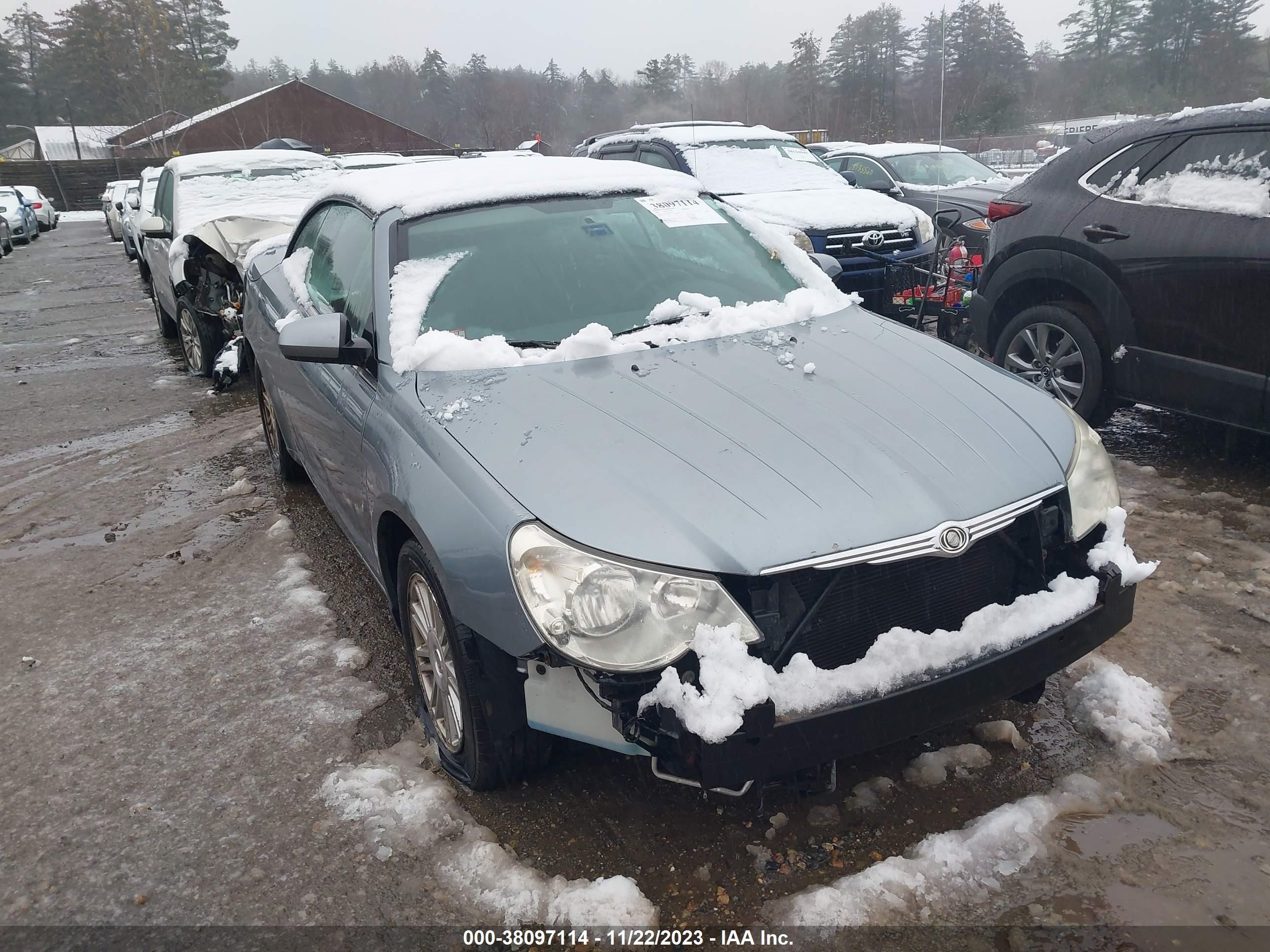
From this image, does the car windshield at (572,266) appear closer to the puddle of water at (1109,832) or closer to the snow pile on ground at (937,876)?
the snow pile on ground at (937,876)

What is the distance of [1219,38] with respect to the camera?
4344cm

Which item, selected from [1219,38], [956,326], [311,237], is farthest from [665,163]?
[1219,38]

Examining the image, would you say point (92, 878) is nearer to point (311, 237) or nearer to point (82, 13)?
point (311, 237)

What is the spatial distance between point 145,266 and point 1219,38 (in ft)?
155

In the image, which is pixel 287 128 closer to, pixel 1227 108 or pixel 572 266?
pixel 1227 108

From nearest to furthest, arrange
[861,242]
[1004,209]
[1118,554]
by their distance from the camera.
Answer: [1118,554] < [1004,209] < [861,242]

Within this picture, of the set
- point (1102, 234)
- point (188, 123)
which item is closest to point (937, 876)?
point (1102, 234)

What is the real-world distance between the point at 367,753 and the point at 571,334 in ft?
4.85

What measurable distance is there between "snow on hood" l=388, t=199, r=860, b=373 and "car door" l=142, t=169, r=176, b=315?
226 inches

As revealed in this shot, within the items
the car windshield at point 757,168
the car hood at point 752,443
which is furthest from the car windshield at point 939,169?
A: the car hood at point 752,443

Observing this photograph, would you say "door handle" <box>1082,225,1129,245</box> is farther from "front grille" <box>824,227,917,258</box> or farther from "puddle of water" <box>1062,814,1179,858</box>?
"puddle of water" <box>1062,814,1179,858</box>

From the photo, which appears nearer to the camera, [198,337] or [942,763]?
[942,763]

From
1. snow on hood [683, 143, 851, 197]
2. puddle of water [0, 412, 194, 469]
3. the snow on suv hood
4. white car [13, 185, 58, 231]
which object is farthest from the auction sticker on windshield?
white car [13, 185, 58, 231]

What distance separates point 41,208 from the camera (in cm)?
2967
